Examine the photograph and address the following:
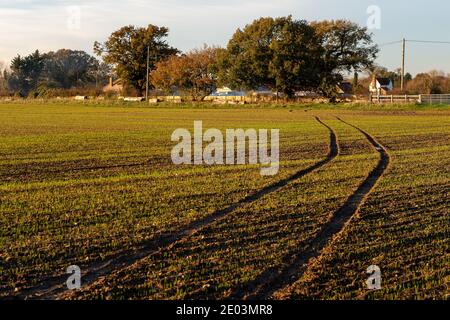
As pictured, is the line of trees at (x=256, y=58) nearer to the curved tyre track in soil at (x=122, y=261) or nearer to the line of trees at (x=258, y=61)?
the line of trees at (x=258, y=61)

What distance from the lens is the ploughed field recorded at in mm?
6191

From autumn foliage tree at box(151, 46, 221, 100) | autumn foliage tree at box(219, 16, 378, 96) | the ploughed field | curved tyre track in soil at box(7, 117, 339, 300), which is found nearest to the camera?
curved tyre track in soil at box(7, 117, 339, 300)

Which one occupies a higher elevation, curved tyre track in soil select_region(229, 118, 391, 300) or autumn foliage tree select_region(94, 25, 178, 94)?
autumn foliage tree select_region(94, 25, 178, 94)

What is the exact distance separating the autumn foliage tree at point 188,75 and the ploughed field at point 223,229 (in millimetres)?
64924

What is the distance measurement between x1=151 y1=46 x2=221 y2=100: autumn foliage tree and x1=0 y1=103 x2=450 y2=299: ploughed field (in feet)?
213

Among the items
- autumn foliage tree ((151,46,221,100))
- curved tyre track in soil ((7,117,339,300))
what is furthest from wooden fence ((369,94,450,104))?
curved tyre track in soil ((7,117,339,300))

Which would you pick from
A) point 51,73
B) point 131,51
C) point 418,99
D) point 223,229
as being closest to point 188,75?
point 131,51

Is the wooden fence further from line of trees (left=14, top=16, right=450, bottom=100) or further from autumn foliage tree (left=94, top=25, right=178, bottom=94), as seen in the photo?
autumn foliage tree (left=94, top=25, right=178, bottom=94)

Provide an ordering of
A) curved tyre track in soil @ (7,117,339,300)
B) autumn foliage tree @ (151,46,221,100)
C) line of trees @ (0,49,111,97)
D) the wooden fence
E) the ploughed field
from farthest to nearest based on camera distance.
A: line of trees @ (0,49,111,97)
autumn foliage tree @ (151,46,221,100)
the wooden fence
the ploughed field
curved tyre track in soil @ (7,117,339,300)

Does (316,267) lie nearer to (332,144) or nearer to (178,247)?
(178,247)

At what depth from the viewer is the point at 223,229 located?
28.2ft

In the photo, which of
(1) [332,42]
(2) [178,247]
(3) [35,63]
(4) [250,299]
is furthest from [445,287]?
(3) [35,63]

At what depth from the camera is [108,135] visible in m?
26.5

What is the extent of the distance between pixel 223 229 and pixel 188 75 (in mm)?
74588
